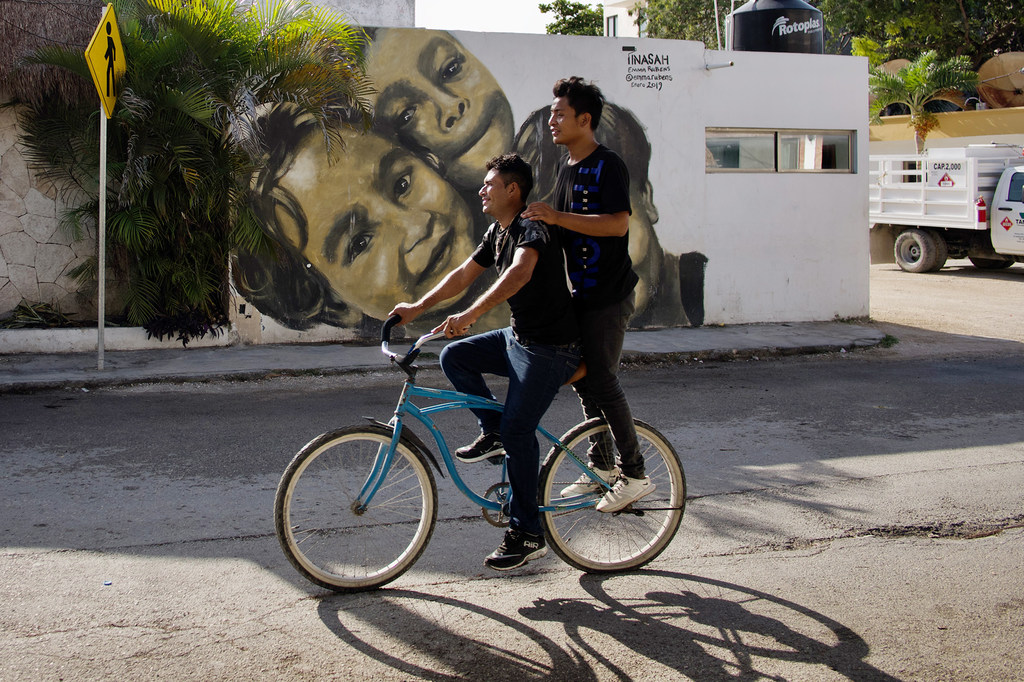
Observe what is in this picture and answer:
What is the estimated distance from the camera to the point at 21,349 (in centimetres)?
1017

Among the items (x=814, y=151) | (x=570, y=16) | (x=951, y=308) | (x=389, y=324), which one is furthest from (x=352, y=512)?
(x=570, y=16)

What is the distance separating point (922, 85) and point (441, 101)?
2235cm

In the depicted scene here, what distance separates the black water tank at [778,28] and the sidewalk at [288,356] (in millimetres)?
4029

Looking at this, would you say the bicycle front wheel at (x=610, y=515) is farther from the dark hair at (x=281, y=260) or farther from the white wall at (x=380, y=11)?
the white wall at (x=380, y=11)

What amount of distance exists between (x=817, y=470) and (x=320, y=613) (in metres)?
3.59

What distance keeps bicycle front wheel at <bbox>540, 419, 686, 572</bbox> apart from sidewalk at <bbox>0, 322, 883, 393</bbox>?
18.3ft

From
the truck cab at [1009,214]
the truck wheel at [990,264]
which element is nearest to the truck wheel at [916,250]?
the truck wheel at [990,264]

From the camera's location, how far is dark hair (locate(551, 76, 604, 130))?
167 inches

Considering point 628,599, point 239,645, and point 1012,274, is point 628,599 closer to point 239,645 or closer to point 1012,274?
point 239,645

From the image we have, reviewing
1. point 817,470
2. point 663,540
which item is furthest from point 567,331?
point 817,470

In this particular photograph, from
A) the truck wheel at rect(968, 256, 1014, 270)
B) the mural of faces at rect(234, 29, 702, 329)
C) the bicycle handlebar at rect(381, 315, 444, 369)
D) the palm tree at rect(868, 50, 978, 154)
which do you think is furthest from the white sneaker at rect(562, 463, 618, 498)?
the palm tree at rect(868, 50, 978, 154)

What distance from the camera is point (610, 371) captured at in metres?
4.27

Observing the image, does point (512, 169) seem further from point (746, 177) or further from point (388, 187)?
point (746, 177)

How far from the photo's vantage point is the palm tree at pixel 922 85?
94.6ft
